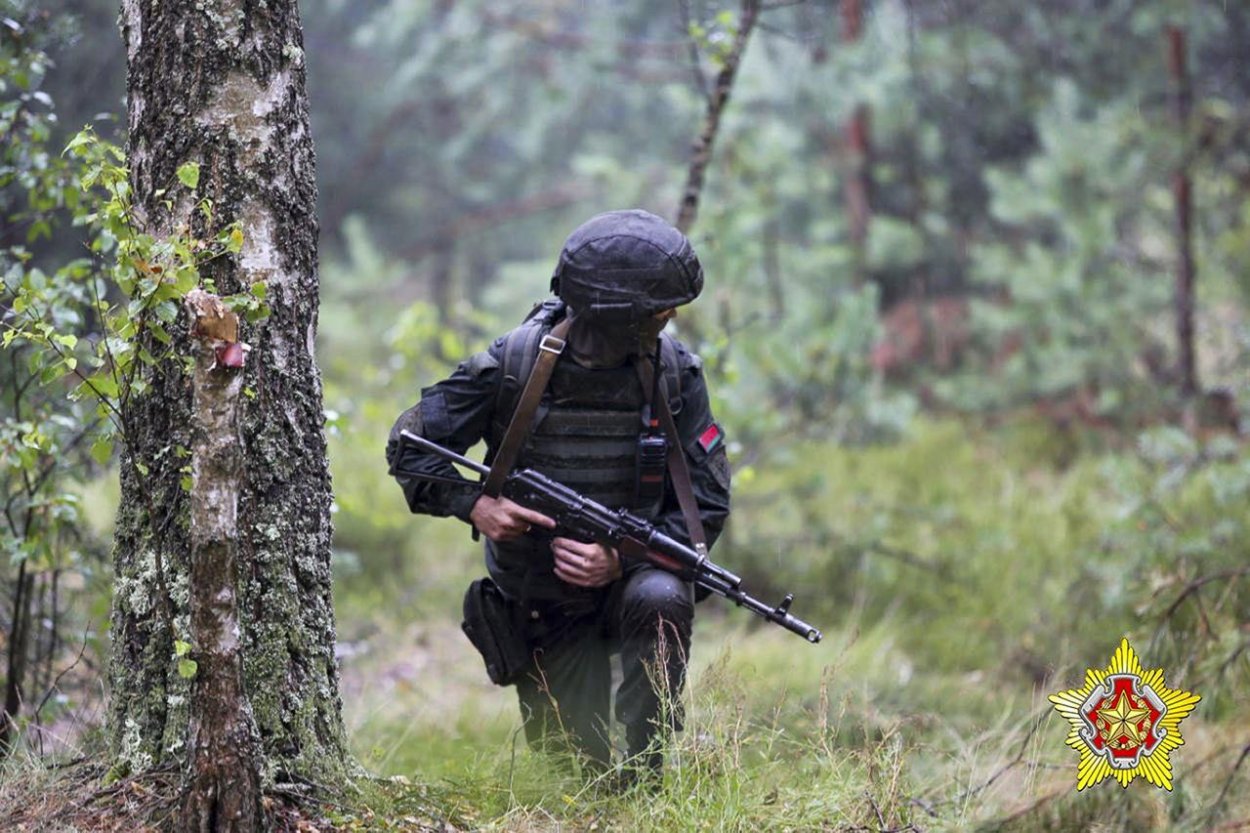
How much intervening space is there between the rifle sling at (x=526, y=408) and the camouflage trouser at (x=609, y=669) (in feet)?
1.50

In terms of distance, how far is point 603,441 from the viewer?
3.41 m

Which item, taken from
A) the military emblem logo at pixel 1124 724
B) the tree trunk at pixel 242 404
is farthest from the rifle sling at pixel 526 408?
the military emblem logo at pixel 1124 724

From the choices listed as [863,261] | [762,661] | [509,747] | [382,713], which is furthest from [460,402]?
[863,261]

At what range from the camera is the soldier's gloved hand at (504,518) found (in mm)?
3299

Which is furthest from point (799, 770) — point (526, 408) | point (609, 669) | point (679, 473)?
point (526, 408)

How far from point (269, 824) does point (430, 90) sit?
45.6ft

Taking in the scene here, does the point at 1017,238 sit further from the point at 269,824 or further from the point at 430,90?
the point at 269,824

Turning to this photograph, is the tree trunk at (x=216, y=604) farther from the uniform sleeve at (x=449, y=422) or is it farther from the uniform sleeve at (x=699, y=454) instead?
the uniform sleeve at (x=699, y=454)

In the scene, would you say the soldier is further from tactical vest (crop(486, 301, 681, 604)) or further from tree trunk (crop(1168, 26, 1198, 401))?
tree trunk (crop(1168, 26, 1198, 401))

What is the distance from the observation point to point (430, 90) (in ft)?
50.9

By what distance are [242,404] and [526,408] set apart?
0.78m

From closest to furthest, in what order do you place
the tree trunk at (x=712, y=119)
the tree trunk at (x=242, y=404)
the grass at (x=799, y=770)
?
the tree trunk at (x=242, y=404) < the grass at (x=799, y=770) < the tree trunk at (x=712, y=119)

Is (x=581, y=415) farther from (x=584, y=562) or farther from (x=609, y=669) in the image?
(x=609, y=669)

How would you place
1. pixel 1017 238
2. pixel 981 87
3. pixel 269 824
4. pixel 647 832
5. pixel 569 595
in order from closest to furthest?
pixel 269 824, pixel 647 832, pixel 569 595, pixel 981 87, pixel 1017 238
